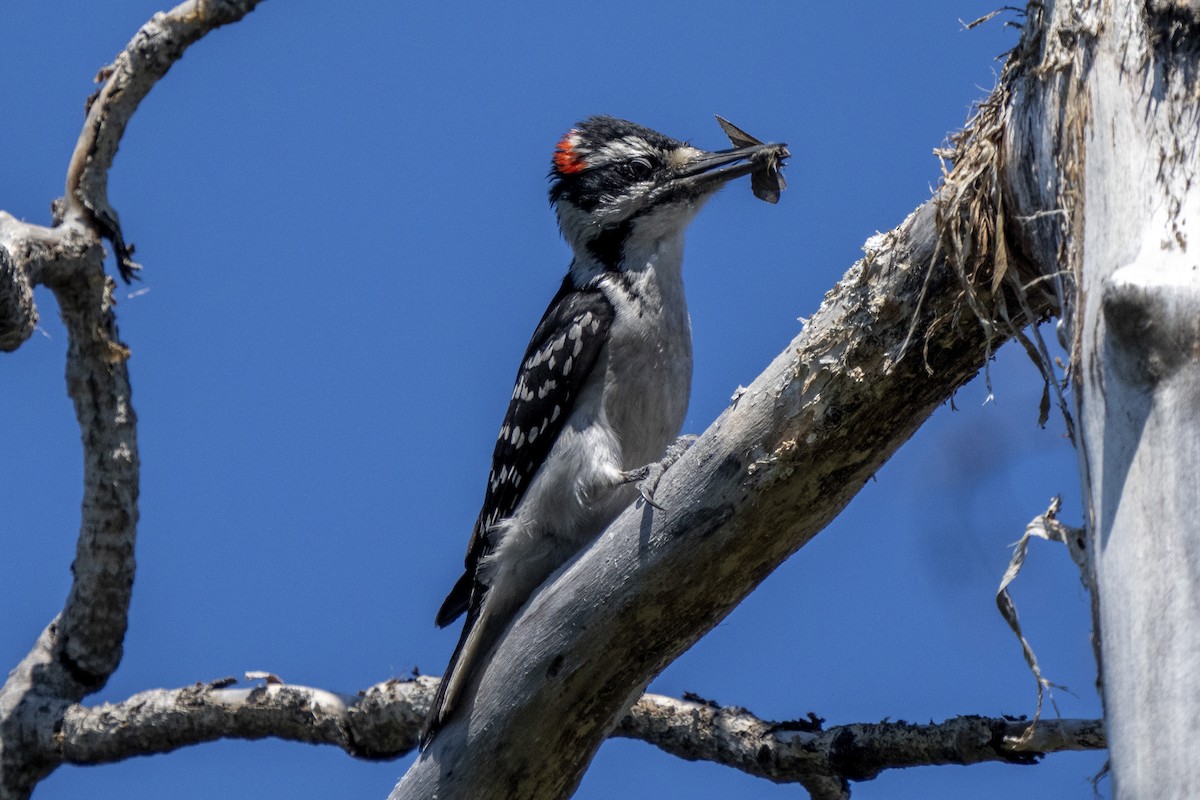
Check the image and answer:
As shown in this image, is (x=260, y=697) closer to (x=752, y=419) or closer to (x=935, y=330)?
(x=752, y=419)

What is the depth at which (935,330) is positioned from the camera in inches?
141

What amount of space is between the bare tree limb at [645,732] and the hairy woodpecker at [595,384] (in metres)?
0.66

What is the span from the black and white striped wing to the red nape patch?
79cm

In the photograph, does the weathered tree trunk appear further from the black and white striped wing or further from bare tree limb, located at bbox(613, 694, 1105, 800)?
the black and white striped wing

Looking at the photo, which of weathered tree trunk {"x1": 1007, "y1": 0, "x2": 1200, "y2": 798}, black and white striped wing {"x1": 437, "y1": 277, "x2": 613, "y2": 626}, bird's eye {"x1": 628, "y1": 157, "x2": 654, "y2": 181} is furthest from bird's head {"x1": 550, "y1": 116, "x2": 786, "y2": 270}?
weathered tree trunk {"x1": 1007, "y1": 0, "x2": 1200, "y2": 798}

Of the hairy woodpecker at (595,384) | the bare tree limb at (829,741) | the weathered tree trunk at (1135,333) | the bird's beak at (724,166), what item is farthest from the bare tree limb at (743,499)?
the bird's beak at (724,166)

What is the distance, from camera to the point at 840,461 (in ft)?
12.4

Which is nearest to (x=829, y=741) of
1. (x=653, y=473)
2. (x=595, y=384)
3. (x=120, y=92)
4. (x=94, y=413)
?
(x=653, y=473)

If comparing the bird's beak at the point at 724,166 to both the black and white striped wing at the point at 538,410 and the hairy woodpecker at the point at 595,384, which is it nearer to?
the hairy woodpecker at the point at 595,384

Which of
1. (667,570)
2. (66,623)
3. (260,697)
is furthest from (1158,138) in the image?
(66,623)

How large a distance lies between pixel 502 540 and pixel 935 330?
1900 millimetres

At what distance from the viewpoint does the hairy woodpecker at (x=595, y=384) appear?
4.80 meters

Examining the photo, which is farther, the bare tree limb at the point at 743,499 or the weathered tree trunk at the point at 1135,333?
the bare tree limb at the point at 743,499

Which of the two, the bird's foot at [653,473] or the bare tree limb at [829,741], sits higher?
the bird's foot at [653,473]
